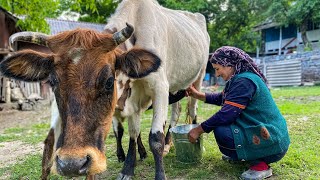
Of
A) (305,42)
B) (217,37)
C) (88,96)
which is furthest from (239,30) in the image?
(88,96)

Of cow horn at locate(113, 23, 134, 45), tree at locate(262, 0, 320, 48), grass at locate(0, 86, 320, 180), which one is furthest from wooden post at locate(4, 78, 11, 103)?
tree at locate(262, 0, 320, 48)

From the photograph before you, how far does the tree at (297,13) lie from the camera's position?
2191cm

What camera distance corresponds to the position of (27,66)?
271 centimetres

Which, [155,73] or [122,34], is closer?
[122,34]

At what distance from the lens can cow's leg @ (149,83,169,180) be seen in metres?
3.37

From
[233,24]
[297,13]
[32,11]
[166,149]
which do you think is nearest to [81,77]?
[166,149]

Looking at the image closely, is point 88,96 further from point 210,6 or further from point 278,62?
point 210,6

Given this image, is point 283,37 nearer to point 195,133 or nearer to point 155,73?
point 195,133

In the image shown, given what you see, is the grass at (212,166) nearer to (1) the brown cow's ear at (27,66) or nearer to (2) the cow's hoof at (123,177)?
(2) the cow's hoof at (123,177)

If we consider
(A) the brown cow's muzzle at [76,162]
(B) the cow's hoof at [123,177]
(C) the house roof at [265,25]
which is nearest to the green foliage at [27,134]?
(B) the cow's hoof at [123,177]

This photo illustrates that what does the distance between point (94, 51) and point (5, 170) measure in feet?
8.65

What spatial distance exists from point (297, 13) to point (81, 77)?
23401mm

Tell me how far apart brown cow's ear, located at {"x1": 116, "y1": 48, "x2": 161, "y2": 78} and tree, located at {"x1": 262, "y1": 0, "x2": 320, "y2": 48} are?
71.9ft

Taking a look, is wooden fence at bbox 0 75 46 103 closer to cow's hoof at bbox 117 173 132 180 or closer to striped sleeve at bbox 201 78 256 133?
cow's hoof at bbox 117 173 132 180
